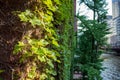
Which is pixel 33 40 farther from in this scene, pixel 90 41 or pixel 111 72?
pixel 111 72

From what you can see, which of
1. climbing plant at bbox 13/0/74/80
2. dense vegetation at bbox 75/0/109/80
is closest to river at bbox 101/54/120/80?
dense vegetation at bbox 75/0/109/80

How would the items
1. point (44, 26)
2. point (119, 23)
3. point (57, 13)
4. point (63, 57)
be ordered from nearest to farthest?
point (44, 26)
point (57, 13)
point (63, 57)
point (119, 23)

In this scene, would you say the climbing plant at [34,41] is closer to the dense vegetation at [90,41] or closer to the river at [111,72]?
the dense vegetation at [90,41]

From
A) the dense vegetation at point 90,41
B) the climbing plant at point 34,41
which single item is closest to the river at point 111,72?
the dense vegetation at point 90,41

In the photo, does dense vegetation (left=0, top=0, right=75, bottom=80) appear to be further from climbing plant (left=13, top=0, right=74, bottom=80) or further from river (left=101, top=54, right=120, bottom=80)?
river (left=101, top=54, right=120, bottom=80)

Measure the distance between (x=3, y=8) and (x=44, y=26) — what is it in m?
0.33

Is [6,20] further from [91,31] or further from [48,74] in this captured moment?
[91,31]

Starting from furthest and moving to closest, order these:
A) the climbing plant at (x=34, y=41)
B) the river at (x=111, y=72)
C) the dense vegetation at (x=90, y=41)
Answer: the river at (x=111, y=72) < the dense vegetation at (x=90, y=41) < the climbing plant at (x=34, y=41)

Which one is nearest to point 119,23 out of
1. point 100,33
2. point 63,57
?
point 100,33

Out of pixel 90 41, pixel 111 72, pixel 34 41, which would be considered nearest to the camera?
pixel 34 41

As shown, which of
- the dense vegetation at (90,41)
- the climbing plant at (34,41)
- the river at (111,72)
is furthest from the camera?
the river at (111,72)

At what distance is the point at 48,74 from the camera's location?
211cm

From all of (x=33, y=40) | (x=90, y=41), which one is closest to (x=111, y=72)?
(x=90, y=41)

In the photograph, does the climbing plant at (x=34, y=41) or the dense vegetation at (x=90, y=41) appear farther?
the dense vegetation at (x=90, y=41)
